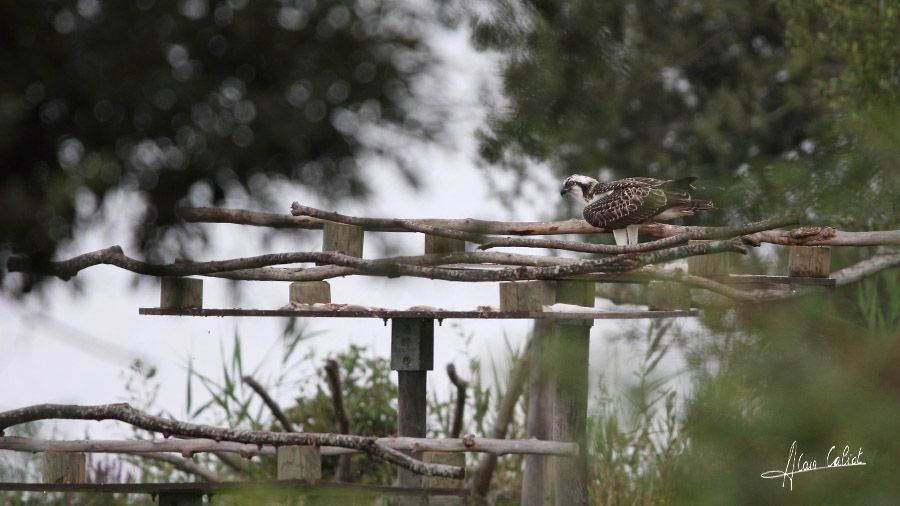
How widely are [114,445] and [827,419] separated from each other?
414cm

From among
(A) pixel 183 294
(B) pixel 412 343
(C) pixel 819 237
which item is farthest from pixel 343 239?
(C) pixel 819 237

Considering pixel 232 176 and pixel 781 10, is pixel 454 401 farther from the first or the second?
pixel 232 176

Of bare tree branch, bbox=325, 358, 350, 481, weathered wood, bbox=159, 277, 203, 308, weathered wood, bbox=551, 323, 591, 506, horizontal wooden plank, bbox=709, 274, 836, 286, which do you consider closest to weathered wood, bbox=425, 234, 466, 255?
weathered wood, bbox=159, 277, 203, 308

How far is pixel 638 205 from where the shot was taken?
517 centimetres

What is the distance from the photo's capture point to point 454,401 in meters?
7.88

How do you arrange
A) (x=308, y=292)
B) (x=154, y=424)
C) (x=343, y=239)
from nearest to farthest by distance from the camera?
(x=154, y=424), (x=343, y=239), (x=308, y=292)

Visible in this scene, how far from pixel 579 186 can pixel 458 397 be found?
1.94 metres

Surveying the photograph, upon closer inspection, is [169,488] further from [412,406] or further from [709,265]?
[709,265]

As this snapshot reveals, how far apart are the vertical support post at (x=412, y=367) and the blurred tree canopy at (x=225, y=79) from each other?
336 cm

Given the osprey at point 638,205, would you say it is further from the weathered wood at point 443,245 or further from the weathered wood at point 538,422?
the weathered wood at point 443,245

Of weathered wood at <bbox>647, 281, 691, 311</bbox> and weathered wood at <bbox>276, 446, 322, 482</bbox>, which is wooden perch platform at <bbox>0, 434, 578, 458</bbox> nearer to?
weathered wood at <bbox>276, 446, 322, 482</bbox>

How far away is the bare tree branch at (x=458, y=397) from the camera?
689 centimetres

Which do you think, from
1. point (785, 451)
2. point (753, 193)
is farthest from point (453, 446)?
point (785, 451)

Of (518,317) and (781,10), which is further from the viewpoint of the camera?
(781,10)
